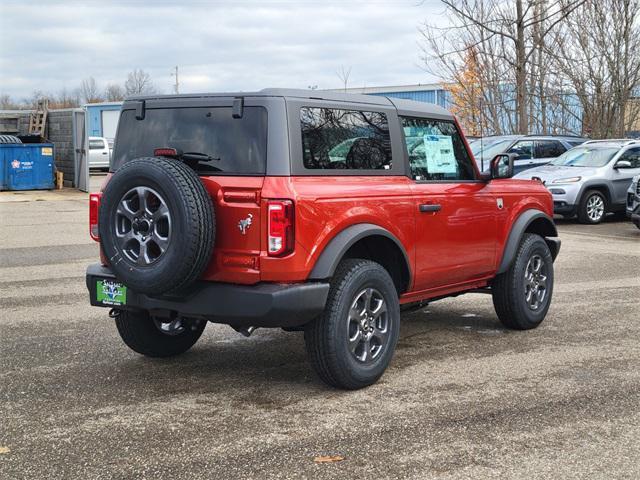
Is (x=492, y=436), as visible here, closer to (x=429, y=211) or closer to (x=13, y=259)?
(x=429, y=211)

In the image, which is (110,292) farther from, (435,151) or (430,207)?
(435,151)

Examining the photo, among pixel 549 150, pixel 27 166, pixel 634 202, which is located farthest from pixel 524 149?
pixel 27 166

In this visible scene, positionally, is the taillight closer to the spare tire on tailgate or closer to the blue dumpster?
the spare tire on tailgate

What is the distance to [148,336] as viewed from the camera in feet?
20.4

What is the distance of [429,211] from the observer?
6.11m

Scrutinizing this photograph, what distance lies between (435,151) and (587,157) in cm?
1268

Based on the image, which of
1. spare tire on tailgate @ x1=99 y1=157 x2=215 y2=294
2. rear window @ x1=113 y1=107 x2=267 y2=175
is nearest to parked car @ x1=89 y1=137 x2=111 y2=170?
rear window @ x1=113 y1=107 x2=267 y2=175

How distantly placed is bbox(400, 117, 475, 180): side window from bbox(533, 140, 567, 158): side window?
14.6 metres

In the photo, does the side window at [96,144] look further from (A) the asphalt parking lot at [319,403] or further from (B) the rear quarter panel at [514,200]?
(B) the rear quarter panel at [514,200]

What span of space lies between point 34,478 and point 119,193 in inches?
69.5

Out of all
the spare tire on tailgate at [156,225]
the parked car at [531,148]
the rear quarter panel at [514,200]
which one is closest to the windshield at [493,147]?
the parked car at [531,148]

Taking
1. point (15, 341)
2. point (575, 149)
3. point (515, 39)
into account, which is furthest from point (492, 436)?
point (515, 39)

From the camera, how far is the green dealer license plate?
17.9 ft

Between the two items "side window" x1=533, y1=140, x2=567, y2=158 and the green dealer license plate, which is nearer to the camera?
the green dealer license plate
